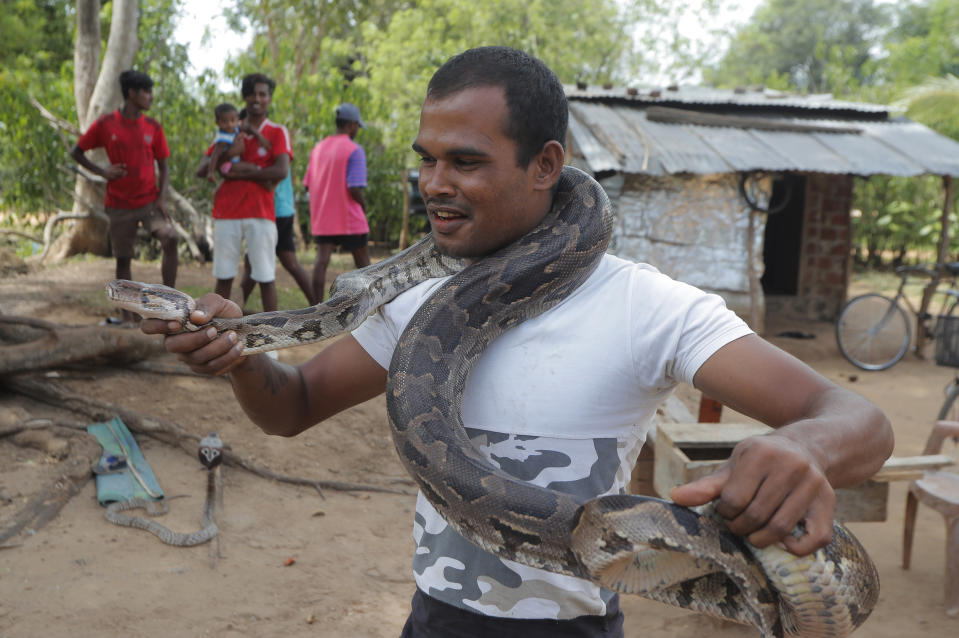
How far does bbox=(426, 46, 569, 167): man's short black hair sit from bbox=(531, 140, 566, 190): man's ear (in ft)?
0.08

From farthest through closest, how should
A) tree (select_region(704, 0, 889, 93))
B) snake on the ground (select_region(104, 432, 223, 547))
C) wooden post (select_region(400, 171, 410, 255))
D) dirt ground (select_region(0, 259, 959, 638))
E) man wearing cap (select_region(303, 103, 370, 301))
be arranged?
tree (select_region(704, 0, 889, 93))
wooden post (select_region(400, 171, 410, 255))
man wearing cap (select_region(303, 103, 370, 301))
snake on the ground (select_region(104, 432, 223, 547))
dirt ground (select_region(0, 259, 959, 638))

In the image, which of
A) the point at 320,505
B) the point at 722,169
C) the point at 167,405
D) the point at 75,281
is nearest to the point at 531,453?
the point at 320,505

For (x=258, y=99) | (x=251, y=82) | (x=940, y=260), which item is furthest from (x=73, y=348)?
(x=940, y=260)

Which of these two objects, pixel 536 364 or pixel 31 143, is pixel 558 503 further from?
pixel 31 143

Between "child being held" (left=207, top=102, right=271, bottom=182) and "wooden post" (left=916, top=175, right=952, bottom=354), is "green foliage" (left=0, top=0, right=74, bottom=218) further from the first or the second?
"wooden post" (left=916, top=175, right=952, bottom=354)

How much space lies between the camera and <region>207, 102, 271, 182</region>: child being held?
8672 millimetres

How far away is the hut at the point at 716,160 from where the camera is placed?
460 inches

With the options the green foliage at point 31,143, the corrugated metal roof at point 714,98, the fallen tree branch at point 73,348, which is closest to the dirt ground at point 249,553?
the fallen tree branch at point 73,348

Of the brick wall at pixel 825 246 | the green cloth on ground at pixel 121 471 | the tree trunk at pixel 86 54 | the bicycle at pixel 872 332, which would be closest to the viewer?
the green cloth on ground at pixel 121 471

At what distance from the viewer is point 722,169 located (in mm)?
11422

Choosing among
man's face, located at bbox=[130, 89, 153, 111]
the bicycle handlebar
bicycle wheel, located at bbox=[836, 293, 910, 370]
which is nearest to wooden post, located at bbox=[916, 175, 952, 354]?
the bicycle handlebar

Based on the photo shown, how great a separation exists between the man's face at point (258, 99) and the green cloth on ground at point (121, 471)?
3927 mm

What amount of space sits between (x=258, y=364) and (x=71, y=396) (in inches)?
209

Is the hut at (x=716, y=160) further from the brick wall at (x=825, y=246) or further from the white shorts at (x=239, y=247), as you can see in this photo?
the white shorts at (x=239, y=247)
